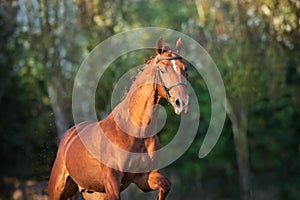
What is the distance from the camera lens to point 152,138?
6.63 m

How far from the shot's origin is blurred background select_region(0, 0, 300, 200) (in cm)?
1959

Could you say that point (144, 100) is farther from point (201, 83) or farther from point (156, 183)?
point (201, 83)

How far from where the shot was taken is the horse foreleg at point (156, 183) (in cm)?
652

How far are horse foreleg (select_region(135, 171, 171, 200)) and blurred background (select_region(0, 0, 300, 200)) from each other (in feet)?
32.9

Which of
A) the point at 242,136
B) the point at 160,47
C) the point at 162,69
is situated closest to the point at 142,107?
the point at 162,69

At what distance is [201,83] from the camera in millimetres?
24797

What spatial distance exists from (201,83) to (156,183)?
18.4 m

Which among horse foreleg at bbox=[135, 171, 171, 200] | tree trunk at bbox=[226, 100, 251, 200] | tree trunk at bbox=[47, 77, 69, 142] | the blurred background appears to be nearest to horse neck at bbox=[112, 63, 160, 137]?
horse foreleg at bbox=[135, 171, 171, 200]

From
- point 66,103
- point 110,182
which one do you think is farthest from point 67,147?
point 66,103

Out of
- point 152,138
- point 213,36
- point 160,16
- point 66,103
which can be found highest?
point 160,16

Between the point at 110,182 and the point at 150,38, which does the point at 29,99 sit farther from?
the point at 110,182

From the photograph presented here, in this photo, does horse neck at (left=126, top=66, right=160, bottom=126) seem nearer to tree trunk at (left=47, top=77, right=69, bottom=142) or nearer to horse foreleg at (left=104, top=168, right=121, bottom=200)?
horse foreleg at (left=104, top=168, right=121, bottom=200)

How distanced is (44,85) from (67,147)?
552 inches

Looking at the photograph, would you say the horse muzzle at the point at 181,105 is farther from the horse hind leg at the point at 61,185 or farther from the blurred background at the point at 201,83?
the blurred background at the point at 201,83
